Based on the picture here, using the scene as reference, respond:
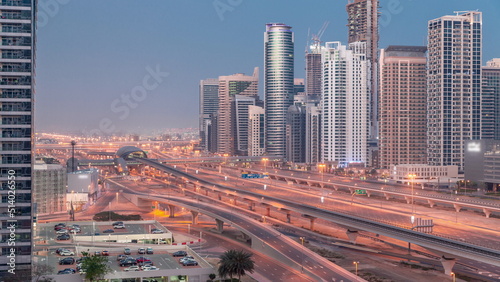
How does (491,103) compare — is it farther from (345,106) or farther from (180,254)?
(180,254)

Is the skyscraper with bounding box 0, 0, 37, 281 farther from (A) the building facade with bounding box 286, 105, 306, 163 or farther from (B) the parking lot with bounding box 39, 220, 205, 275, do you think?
(A) the building facade with bounding box 286, 105, 306, 163

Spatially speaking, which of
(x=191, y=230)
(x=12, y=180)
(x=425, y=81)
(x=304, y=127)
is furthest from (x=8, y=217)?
(x=304, y=127)

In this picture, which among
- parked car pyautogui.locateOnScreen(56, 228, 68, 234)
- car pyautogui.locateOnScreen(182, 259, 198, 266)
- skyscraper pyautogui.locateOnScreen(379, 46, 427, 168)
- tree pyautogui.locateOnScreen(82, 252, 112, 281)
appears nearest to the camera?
tree pyautogui.locateOnScreen(82, 252, 112, 281)

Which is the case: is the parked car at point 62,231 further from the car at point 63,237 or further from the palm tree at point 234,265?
the palm tree at point 234,265

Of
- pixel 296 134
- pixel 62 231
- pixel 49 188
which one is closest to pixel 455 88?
pixel 296 134

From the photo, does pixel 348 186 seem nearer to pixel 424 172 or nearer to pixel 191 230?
pixel 424 172

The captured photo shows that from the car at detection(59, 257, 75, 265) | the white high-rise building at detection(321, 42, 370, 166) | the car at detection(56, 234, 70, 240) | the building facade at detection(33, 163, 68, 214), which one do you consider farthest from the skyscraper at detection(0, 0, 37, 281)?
the white high-rise building at detection(321, 42, 370, 166)
